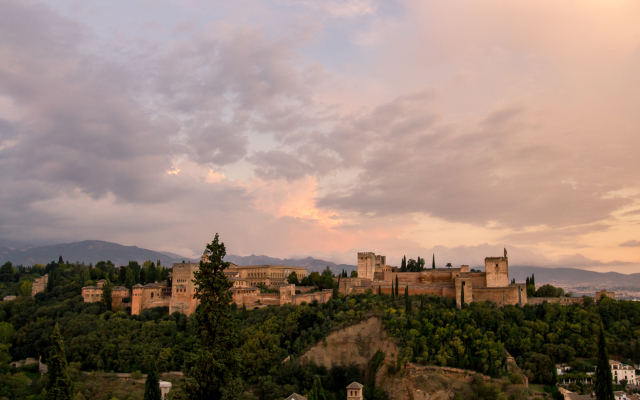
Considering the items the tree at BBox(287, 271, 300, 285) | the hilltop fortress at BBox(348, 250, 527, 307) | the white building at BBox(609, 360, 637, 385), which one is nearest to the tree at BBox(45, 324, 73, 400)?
the hilltop fortress at BBox(348, 250, 527, 307)

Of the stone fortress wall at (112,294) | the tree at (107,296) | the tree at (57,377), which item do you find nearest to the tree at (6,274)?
the stone fortress wall at (112,294)

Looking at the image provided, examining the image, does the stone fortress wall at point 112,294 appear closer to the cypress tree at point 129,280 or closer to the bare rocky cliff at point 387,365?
the cypress tree at point 129,280

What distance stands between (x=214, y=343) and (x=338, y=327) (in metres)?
37.1

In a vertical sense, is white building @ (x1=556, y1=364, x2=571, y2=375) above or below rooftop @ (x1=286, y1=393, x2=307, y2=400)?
above

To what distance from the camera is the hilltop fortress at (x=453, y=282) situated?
51562 mm

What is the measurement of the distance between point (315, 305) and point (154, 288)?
801 inches

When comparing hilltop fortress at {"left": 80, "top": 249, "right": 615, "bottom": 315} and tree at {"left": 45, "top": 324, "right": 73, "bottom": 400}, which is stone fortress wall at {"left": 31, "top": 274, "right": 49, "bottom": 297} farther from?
tree at {"left": 45, "top": 324, "right": 73, "bottom": 400}

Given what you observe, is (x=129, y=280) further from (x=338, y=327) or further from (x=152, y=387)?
(x=152, y=387)

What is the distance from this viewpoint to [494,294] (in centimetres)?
5169

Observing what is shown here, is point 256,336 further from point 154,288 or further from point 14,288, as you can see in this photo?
point 14,288

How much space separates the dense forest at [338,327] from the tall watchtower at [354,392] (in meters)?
2.13

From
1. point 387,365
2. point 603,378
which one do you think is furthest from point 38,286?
point 603,378

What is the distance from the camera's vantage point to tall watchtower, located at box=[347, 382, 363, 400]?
41688 millimetres

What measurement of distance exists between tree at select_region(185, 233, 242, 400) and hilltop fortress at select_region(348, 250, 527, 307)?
41151mm
